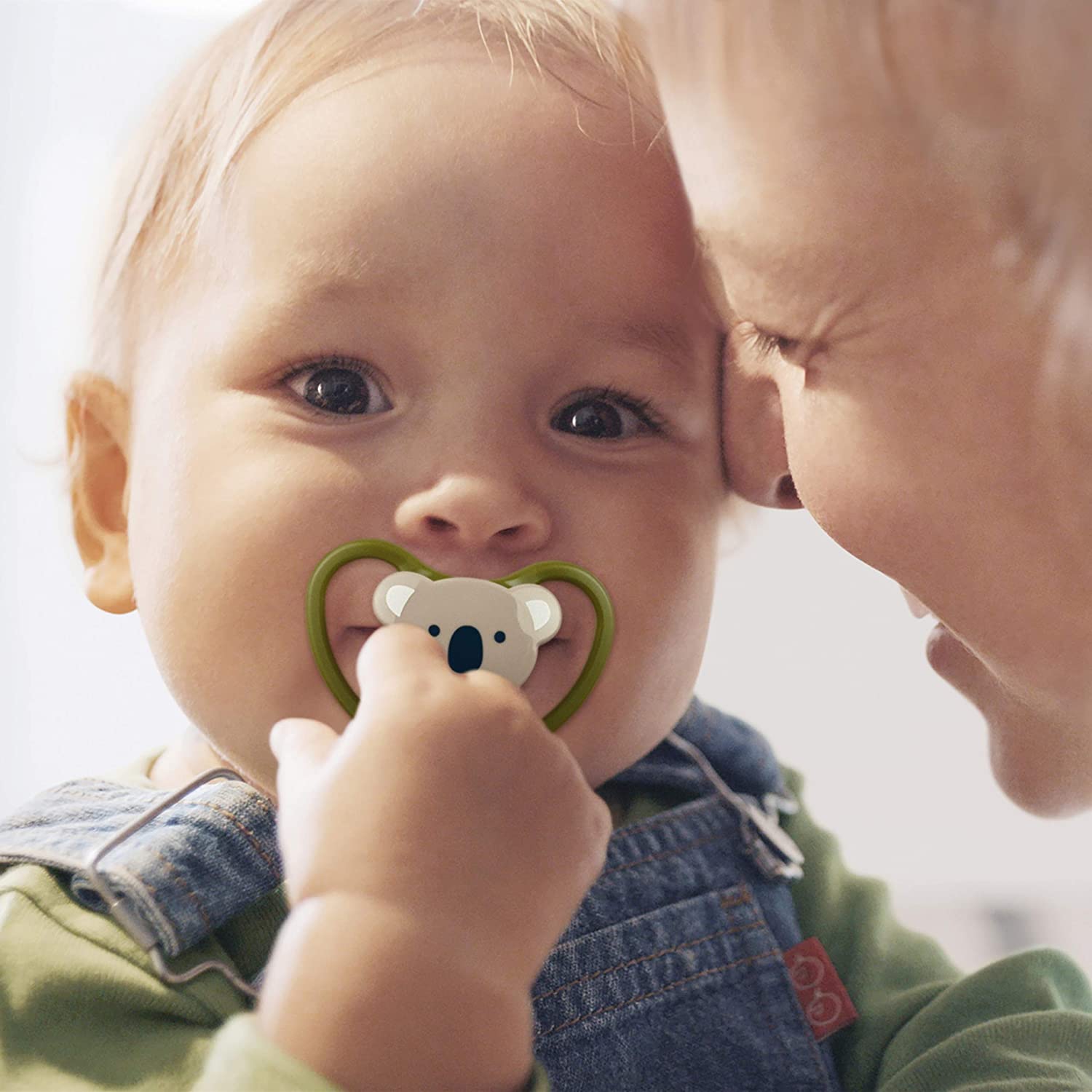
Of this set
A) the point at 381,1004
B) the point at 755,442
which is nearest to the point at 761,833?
the point at 755,442

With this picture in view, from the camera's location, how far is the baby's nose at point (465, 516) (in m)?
0.71

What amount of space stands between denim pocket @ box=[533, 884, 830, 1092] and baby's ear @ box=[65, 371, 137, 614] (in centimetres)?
38

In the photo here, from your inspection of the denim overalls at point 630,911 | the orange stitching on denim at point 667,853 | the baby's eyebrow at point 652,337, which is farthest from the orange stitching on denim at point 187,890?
the baby's eyebrow at point 652,337

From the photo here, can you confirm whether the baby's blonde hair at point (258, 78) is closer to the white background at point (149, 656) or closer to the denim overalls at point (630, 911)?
the white background at point (149, 656)

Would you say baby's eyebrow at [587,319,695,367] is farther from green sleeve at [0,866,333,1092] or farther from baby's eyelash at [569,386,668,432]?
green sleeve at [0,866,333,1092]

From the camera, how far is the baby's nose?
2.34ft

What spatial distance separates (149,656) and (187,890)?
0.33 metres

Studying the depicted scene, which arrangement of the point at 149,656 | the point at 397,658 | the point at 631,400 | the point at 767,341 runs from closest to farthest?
the point at 397,658, the point at 767,341, the point at 631,400, the point at 149,656

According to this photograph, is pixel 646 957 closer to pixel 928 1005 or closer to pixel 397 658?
pixel 928 1005

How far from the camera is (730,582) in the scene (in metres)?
0.94

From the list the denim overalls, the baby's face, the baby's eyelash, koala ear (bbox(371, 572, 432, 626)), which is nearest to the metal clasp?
the denim overalls

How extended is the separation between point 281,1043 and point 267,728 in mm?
255

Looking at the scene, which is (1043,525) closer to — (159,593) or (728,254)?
(728,254)

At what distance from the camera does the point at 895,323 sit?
2.05ft
